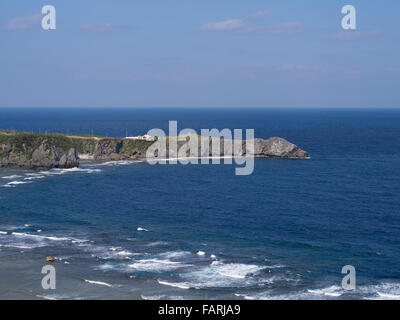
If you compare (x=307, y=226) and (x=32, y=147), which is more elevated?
(x=32, y=147)

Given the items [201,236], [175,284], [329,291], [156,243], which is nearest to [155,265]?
[175,284]

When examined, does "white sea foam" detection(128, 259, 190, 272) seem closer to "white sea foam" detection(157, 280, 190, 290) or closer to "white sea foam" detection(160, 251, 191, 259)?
"white sea foam" detection(160, 251, 191, 259)

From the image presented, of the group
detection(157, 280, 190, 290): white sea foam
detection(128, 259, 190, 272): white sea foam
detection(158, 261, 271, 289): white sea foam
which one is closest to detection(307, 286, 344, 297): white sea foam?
detection(158, 261, 271, 289): white sea foam

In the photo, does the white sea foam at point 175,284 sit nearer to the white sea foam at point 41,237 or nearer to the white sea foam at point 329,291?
the white sea foam at point 329,291

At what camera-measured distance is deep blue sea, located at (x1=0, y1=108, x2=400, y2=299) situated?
238 feet

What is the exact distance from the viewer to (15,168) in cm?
18338

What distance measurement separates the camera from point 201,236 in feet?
313

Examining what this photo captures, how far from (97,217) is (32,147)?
9605 centimetres

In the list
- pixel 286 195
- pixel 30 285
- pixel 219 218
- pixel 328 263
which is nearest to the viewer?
pixel 30 285

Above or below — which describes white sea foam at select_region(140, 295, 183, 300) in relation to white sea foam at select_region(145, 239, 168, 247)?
below

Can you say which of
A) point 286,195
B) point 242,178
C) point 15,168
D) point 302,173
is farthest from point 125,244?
point 15,168

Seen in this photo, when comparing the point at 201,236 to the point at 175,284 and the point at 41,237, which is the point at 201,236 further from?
the point at 41,237

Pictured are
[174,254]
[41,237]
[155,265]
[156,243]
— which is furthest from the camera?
[41,237]
